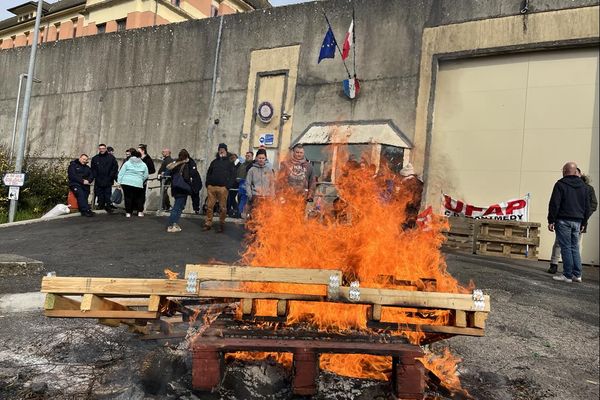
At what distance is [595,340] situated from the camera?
5078mm

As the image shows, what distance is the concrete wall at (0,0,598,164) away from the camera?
13969 mm

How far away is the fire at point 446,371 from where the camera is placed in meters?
3.36

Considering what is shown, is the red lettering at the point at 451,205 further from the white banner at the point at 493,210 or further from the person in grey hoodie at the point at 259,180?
the person in grey hoodie at the point at 259,180

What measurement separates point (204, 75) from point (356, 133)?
7.11 metres

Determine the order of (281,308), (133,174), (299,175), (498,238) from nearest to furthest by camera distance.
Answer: (281,308), (299,175), (498,238), (133,174)

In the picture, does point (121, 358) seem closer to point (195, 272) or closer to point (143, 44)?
point (195, 272)

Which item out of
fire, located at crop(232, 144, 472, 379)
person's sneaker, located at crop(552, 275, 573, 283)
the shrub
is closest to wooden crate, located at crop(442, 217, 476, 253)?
person's sneaker, located at crop(552, 275, 573, 283)

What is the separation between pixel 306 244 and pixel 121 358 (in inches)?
70.4

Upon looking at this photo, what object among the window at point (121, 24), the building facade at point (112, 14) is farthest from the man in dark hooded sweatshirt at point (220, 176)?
the window at point (121, 24)

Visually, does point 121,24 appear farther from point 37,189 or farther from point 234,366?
point 234,366

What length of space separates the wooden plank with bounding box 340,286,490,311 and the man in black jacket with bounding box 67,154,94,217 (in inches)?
435

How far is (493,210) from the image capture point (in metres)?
12.7

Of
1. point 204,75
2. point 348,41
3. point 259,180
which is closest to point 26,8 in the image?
point 204,75

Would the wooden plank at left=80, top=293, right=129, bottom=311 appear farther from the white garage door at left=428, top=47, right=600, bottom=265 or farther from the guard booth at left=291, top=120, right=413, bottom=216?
the white garage door at left=428, top=47, right=600, bottom=265
